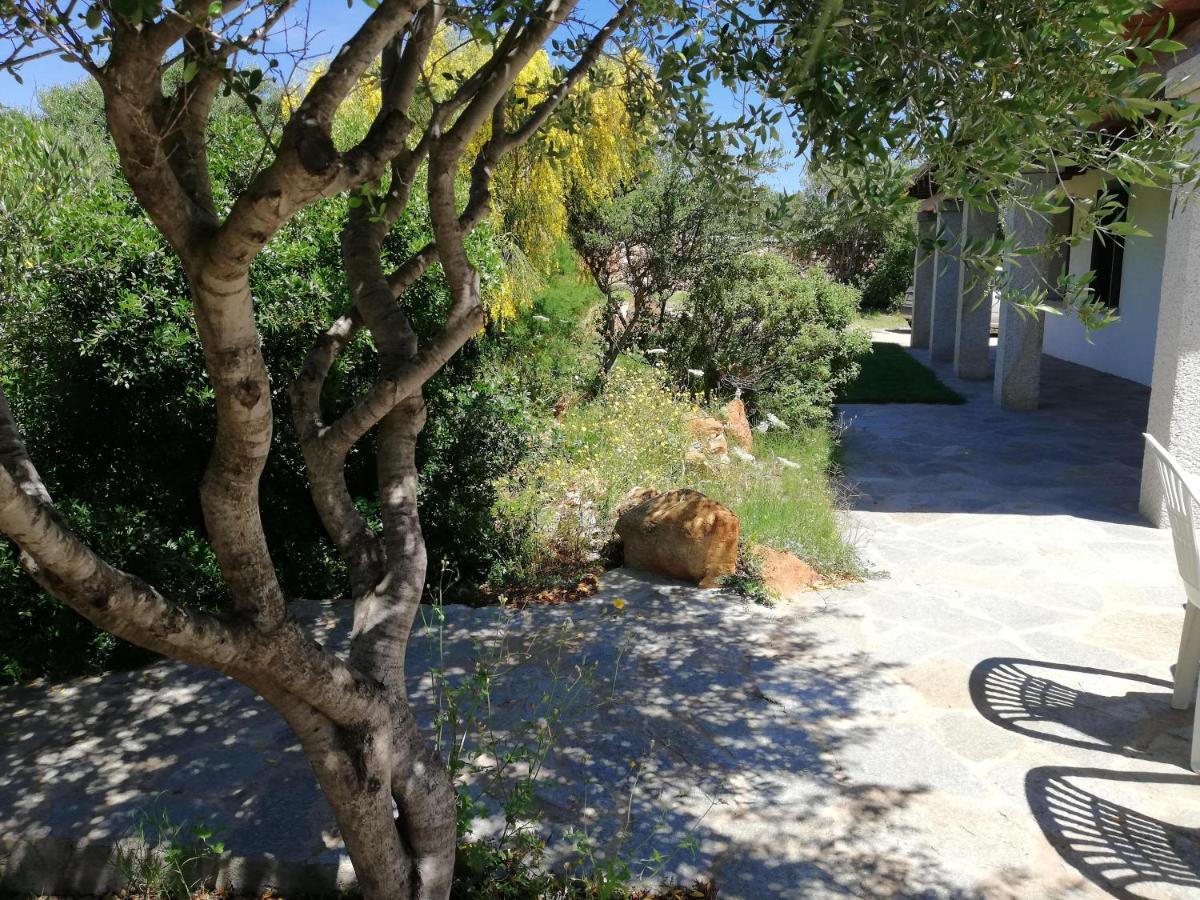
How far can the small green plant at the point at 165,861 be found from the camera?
3223 millimetres

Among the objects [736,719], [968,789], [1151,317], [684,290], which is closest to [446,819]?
[736,719]

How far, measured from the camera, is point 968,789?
12.9ft

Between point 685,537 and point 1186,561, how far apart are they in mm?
2785

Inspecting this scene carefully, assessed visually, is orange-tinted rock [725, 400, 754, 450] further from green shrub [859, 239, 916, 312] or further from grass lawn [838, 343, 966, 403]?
green shrub [859, 239, 916, 312]

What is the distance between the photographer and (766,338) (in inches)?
424

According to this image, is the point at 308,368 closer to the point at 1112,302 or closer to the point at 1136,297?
the point at 1136,297

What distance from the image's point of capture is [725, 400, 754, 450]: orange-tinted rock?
9250mm

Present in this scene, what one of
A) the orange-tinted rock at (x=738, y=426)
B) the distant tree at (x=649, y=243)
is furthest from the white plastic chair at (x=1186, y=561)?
the distant tree at (x=649, y=243)

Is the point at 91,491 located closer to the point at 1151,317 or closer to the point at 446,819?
the point at 446,819

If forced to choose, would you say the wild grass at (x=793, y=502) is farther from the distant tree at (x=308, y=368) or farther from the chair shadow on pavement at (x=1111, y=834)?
the distant tree at (x=308, y=368)

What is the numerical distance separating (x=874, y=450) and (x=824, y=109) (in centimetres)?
777

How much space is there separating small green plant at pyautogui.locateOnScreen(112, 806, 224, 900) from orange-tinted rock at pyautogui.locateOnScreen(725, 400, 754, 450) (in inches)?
259

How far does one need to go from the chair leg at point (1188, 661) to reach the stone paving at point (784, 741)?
0.09 metres

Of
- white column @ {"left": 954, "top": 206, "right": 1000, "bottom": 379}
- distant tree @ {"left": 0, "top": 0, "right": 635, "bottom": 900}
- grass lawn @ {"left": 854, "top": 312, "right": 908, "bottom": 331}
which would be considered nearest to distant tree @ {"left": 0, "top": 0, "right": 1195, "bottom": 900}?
distant tree @ {"left": 0, "top": 0, "right": 635, "bottom": 900}
